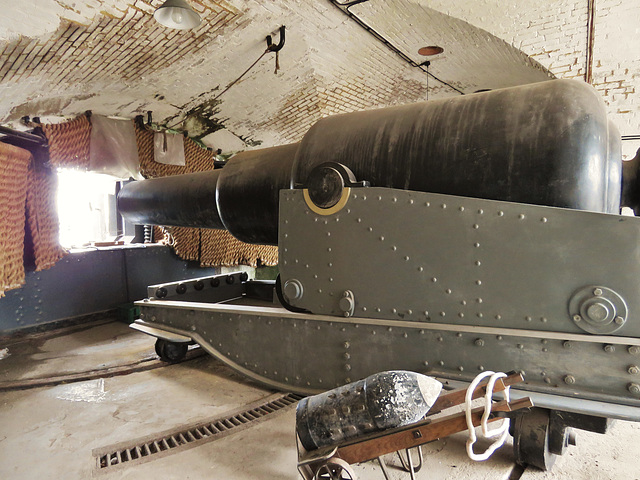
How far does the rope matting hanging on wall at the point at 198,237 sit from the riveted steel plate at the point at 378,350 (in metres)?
3.10

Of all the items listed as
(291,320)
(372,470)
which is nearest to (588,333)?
(372,470)

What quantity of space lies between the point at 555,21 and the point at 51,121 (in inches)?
220

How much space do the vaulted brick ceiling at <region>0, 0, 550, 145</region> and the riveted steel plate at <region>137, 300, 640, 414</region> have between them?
2481mm

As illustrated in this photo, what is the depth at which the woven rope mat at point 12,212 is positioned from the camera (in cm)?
362

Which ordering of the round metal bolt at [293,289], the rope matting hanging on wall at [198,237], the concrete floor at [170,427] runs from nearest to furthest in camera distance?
the concrete floor at [170,427]
the round metal bolt at [293,289]
the rope matting hanging on wall at [198,237]

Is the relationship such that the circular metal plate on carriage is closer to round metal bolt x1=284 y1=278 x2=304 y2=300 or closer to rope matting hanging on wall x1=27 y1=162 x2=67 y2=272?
round metal bolt x1=284 y1=278 x2=304 y2=300

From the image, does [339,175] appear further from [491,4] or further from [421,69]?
[421,69]

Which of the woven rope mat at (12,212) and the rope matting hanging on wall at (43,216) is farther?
the rope matting hanging on wall at (43,216)

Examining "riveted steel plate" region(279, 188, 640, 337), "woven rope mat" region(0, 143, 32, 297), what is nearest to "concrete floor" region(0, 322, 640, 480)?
"riveted steel plate" region(279, 188, 640, 337)

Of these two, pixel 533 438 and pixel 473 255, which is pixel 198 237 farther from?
pixel 533 438

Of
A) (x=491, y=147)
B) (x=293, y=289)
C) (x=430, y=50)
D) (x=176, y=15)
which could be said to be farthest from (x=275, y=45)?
(x=491, y=147)

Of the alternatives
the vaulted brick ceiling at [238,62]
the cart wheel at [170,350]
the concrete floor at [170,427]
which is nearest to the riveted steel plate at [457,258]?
the concrete floor at [170,427]

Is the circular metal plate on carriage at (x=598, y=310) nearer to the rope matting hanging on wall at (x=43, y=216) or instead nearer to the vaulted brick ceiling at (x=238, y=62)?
the vaulted brick ceiling at (x=238, y=62)

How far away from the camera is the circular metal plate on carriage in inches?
59.1
